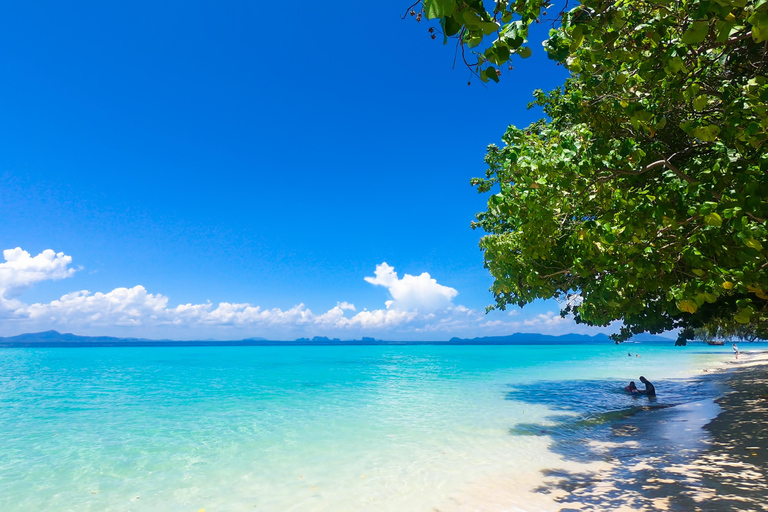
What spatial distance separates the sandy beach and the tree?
314 cm

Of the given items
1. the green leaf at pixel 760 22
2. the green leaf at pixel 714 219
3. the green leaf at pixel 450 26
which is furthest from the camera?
the green leaf at pixel 714 219

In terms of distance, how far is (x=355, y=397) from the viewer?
21.8m

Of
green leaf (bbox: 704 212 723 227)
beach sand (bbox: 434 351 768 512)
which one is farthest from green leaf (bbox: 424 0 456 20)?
beach sand (bbox: 434 351 768 512)

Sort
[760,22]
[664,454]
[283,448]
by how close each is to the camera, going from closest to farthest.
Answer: [760,22]
[664,454]
[283,448]

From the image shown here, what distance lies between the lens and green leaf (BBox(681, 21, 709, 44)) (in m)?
2.73

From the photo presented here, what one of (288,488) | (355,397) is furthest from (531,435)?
Result: (355,397)

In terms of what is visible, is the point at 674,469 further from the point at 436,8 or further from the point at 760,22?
the point at 436,8

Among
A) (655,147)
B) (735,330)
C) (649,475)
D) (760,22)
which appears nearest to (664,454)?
(649,475)

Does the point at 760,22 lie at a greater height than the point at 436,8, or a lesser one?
greater

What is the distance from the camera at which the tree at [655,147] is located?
330 centimetres

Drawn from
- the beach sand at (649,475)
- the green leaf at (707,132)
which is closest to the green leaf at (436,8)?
the green leaf at (707,132)

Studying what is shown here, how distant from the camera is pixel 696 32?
9.16 feet

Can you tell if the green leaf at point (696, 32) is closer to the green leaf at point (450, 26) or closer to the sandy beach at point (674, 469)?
the green leaf at point (450, 26)

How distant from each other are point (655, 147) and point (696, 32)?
3667 millimetres
